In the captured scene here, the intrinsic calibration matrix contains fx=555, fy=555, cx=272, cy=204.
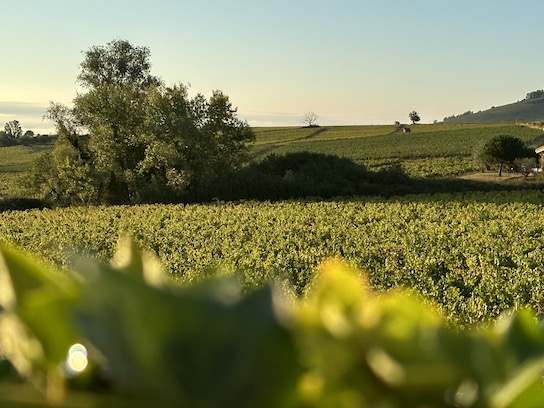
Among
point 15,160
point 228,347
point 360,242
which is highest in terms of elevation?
point 15,160

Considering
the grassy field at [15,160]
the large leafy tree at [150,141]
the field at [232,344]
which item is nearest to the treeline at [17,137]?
the grassy field at [15,160]

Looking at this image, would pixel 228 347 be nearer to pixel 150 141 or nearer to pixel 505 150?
pixel 150 141

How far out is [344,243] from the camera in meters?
11.9

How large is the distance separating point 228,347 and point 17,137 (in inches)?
3841

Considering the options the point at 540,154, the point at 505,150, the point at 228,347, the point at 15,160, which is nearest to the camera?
the point at 228,347

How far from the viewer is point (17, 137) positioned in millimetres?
88500

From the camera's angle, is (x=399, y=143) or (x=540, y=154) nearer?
(x=540, y=154)

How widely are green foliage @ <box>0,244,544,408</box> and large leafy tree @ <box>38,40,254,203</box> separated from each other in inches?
1093

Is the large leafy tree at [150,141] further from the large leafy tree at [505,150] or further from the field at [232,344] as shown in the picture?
the field at [232,344]

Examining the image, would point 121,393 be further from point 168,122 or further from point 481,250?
point 168,122

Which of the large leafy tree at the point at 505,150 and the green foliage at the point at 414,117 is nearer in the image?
the large leafy tree at the point at 505,150

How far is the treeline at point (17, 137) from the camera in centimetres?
8406

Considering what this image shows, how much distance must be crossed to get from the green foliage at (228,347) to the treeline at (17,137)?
3518 inches

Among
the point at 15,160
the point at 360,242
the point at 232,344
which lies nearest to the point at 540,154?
the point at 360,242
